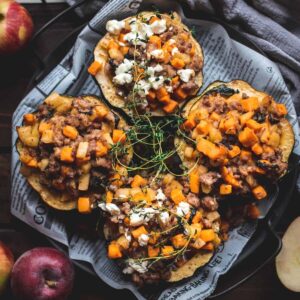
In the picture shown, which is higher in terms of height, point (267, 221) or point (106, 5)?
point (106, 5)

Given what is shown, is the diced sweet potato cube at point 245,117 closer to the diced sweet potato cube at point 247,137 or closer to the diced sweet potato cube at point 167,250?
the diced sweet potato cube at point 247,137

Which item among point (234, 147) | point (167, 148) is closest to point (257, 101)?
point (234, 147)

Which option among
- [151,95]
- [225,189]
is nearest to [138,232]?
[225,189]

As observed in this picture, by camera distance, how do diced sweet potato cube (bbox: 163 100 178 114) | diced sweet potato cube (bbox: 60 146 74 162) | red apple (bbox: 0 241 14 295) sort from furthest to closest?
red apple (bbox: 0 241 14 295)
diced sweet potato cube (bbox: 163 100 178 114)
diced sweet potato cube (bbox: 60 146 74 162)

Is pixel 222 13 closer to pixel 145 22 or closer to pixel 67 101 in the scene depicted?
pixel 145 22

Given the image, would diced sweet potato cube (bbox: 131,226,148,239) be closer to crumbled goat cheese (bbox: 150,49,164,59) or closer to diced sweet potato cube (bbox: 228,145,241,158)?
diced sweet potato cube (bbox: 228,145,241,158)

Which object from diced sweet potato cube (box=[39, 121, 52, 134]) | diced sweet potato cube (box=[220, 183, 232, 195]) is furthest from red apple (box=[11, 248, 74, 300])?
diced sweet potato cube (box=[220, 183, 232, 195])
